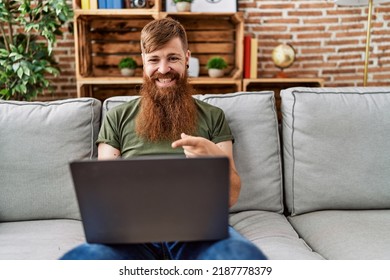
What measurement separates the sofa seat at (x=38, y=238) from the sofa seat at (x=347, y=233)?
0.81 m

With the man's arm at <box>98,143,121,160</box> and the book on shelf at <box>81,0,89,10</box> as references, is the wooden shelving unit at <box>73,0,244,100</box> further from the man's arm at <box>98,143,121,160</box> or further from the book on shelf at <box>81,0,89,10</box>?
the man's arm at <box>98,143,121,160</box>

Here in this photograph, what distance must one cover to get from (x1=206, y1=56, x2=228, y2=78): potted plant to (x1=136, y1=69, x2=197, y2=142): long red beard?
114cm

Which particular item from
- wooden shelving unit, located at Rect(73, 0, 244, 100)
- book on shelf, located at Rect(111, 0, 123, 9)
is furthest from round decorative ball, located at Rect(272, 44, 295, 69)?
book on shelf, located at Rect(111, 0, 123, 9)

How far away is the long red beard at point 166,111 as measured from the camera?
1.32 m

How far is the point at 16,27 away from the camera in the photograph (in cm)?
265

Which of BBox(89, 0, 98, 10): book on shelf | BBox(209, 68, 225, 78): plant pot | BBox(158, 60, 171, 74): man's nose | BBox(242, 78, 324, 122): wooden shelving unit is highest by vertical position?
BBox(89, 0, 98, 10): book on shelf

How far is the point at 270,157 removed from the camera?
1.51 metres

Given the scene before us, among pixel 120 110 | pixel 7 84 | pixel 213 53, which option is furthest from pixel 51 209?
pixel 213 53

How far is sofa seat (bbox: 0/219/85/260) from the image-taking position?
45.4 inches

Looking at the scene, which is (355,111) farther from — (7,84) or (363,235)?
(7,84)

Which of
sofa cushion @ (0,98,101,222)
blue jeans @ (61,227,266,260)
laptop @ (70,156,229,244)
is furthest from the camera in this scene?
sofa cushion @ (0,98,101,222)

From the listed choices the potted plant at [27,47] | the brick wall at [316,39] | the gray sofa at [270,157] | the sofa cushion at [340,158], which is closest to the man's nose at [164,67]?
the gray sofa at [270,157]

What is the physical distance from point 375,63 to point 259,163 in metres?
1.86

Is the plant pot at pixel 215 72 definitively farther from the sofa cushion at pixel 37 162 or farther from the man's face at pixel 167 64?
the sofa cushion at pixel 37 162
